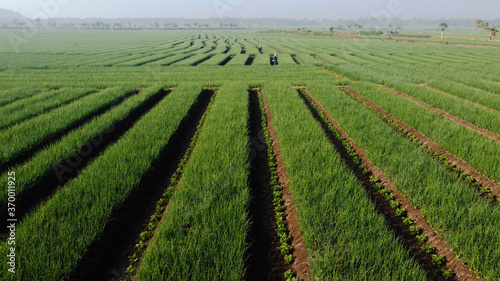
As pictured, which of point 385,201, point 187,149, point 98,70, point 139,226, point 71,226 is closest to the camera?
point 71,226

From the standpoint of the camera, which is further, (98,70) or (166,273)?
(98,70)

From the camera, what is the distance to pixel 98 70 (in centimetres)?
1869

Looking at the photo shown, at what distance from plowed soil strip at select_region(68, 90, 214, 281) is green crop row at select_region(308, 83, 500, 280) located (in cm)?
415

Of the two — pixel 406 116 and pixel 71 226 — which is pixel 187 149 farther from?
pixel 406 116

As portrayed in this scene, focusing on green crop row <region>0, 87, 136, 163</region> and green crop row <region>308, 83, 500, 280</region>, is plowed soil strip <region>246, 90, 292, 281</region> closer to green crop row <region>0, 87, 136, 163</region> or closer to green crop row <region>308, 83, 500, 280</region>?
green crop row <region>308, 83, 500, 280</region>

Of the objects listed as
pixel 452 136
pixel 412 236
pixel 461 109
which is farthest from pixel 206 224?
pixel 461 109

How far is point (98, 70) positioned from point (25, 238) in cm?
1906

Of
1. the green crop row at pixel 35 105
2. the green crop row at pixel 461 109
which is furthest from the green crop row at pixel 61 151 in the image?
the green crop row at pixel 461 109

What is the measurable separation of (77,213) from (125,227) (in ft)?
2.21

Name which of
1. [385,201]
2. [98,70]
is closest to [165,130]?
[385,201]

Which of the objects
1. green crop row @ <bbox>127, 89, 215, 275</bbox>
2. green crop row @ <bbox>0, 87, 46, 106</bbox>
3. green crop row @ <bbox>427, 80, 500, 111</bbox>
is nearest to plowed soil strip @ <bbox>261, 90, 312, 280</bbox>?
green crop row @ <bbox>127, 89, 215, 275</bbox>

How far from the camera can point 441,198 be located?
12.7 feet

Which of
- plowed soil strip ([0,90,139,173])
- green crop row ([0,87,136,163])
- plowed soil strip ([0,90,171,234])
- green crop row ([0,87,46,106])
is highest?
green crop row ([0,87,46,106])

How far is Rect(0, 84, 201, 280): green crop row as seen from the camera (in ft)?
8.70
